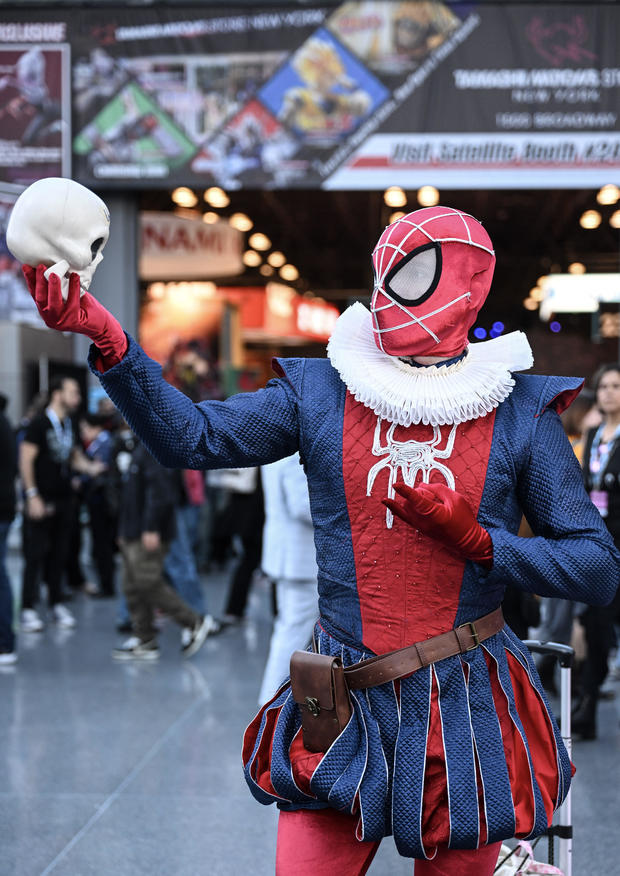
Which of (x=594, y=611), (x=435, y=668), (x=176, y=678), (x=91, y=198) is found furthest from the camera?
(x=176, y=678)

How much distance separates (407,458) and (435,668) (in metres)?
0.40

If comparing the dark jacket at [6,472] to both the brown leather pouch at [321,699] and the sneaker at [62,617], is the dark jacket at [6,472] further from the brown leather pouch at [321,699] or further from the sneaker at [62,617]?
the brown leather pouch at [321,699]

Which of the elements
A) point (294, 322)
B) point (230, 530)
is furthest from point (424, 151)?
point (294, 322)

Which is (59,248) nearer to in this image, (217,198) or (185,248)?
(217,198)

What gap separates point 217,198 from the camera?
12.6 metres

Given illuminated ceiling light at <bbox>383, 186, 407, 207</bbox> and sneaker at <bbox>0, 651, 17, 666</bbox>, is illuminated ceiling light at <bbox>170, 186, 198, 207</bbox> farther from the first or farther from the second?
sneaker at <bbox>0, 651, 17, 666</bbox>

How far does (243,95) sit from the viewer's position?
1093cm

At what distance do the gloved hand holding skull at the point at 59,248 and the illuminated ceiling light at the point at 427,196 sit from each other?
382 inches

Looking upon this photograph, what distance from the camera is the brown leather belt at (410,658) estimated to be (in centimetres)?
202

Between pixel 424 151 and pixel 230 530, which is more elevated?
pixel 424 151

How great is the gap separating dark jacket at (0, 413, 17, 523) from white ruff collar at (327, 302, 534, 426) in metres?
5.05

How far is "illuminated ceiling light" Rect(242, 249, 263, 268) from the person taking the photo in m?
15.5

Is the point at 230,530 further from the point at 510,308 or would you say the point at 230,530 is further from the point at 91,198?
the point at 510,308

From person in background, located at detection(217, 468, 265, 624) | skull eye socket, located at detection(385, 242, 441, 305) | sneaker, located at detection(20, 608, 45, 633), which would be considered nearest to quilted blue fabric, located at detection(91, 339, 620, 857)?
skull eye socket, located at detection(385, 242, 441, 305)
